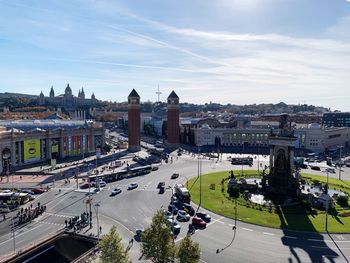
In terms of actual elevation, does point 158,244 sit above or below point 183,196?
above

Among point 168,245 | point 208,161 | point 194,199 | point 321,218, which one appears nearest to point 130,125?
point 208,161

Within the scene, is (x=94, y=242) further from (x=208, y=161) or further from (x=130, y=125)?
(x=130, y=125)

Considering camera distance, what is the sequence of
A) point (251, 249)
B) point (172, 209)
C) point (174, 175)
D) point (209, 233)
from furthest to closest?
point (174, 175) < point (172, 209) < point (209, 233) < point (251, 249)

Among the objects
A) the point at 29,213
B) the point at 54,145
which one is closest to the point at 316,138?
the point at 54,145

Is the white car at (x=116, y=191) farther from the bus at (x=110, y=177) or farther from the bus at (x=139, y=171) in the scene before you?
the bus at (x=139, y=171)

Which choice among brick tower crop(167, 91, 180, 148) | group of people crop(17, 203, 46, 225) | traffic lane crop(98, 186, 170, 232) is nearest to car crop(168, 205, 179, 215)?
traffic lane crop(98, 186, 170, 232)

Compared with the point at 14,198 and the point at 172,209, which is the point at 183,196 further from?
the point at 14,198
